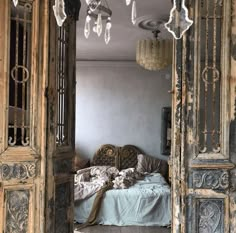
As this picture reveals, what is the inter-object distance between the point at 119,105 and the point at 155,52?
3.10 m

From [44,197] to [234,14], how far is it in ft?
6.29

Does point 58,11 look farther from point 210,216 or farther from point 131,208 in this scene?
point 131,208

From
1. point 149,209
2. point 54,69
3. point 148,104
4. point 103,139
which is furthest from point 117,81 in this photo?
point 54,69

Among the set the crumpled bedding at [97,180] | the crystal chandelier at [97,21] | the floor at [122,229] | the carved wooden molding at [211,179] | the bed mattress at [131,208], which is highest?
the crystal chandelier at [97,21]

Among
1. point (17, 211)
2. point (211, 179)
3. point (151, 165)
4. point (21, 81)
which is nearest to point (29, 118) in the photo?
point (21, 81)

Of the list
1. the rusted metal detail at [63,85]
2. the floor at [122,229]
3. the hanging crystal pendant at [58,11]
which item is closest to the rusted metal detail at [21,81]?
the rusted metal detail at [63,85]

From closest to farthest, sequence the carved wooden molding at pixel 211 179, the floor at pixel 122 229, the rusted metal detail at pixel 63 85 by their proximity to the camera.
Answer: the carved wooden molding at pixel 211 179 < the rusted metal detail at pixel 63 85 < the floor at pixel 122 229

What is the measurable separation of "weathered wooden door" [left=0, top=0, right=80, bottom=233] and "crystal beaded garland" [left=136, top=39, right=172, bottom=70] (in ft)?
6.08

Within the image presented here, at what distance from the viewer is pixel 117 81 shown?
7406 millimetres

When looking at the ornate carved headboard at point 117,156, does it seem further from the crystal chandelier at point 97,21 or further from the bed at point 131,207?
the crystal chandelier at point 97,21

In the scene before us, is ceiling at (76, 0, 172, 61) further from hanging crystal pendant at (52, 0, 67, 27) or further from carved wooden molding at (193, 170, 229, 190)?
carved wooden molding at (193, 170, 229, 190)

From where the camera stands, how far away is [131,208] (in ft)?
16.1

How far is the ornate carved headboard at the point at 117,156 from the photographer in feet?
23.3

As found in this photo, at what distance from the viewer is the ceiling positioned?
13.1 feet
